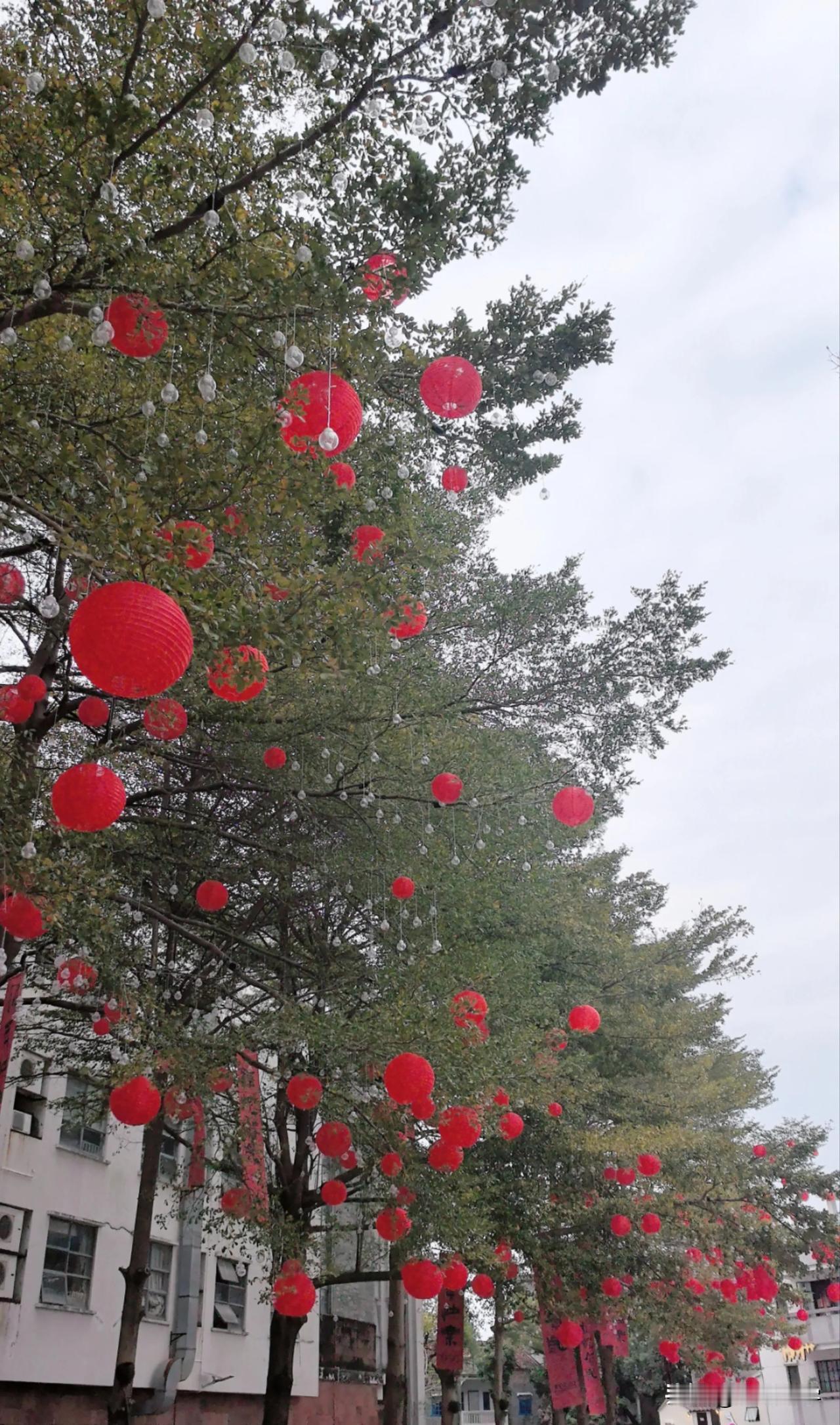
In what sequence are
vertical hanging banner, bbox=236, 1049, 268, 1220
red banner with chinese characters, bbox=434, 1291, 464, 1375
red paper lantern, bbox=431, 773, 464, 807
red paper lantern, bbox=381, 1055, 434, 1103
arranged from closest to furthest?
red paper lantern, bbox=381, 1055, 434, 1103, red paper lantern, bbox=431, 773, 464, 807, vertical hanging banner, bbox=236, 1049, 268, 1220, red banner with chinese characters, bbox=434, 1291, 464, 1375

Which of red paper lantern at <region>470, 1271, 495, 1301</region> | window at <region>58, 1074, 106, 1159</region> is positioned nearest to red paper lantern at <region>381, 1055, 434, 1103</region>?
red paper lantern at <region>470, 1271, 495, 1301</region>

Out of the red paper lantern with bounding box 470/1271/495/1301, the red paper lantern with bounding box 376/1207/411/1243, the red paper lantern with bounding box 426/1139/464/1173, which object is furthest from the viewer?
the red paper lantern with bounding box 470/1271/495/1301

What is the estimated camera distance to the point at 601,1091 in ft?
53.7

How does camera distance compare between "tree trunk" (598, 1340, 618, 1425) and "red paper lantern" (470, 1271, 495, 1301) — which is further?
"tree trunk" (598, 1340, 618, 1425)

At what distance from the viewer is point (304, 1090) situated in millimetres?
9617

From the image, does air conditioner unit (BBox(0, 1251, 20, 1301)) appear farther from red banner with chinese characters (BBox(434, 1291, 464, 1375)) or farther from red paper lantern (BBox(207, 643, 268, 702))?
red paper lantern (BBox(207, 643, 268, 702))

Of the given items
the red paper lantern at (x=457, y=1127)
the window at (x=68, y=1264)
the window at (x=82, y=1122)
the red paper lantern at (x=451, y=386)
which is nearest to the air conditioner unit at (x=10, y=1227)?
the window at (x=68, y=1264)

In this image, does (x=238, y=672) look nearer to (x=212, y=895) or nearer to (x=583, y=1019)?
(x=212, y=895)

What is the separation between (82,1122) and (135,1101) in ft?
22.1

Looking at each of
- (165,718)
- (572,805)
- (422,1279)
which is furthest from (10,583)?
(422,1279)

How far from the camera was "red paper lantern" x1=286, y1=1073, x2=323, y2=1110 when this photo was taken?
377 inches

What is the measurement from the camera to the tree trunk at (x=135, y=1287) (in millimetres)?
11562

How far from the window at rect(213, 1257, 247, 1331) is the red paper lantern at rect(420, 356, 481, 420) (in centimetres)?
1821

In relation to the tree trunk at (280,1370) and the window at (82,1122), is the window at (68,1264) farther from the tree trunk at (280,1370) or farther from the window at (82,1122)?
the tree trunk at (280,1370)
